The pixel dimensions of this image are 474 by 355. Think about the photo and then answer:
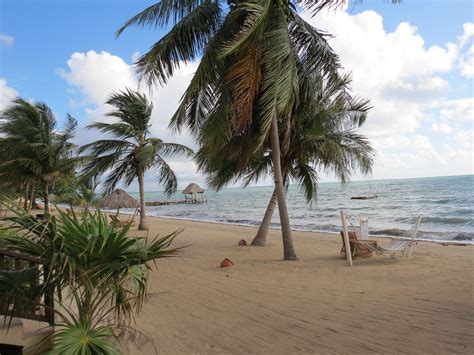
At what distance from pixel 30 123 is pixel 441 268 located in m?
18.0

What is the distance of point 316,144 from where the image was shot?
10375 millimetres

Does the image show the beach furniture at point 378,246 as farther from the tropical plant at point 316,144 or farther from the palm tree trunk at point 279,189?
the tropical plant at point 316,144

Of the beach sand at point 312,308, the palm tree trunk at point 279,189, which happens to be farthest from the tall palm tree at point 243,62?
the beach sand at point 312,308

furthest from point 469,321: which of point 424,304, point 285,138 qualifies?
point 285,138

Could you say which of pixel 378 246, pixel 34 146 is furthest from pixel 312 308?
pixel 34 146

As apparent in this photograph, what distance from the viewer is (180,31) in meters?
8.93

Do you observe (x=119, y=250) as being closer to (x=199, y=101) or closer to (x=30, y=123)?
(x=199, y=101)

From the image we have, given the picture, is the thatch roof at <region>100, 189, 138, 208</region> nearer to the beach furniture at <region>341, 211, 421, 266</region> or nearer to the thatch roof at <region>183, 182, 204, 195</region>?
the beach furniture at <region>341, 211, 421, 266</region>

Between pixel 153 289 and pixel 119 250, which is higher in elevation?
pixel 119 250

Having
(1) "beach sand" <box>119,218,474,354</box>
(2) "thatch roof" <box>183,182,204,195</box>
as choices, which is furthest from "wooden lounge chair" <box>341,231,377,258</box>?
(2) "thatch roof" <box>183,182,204,195</box>

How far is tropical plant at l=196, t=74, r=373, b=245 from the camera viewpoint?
9906mm

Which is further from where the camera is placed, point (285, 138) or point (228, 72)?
point (285, 138)

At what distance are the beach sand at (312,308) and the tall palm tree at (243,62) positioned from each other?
7.63 ft

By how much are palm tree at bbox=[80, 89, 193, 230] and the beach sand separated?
8.52m
